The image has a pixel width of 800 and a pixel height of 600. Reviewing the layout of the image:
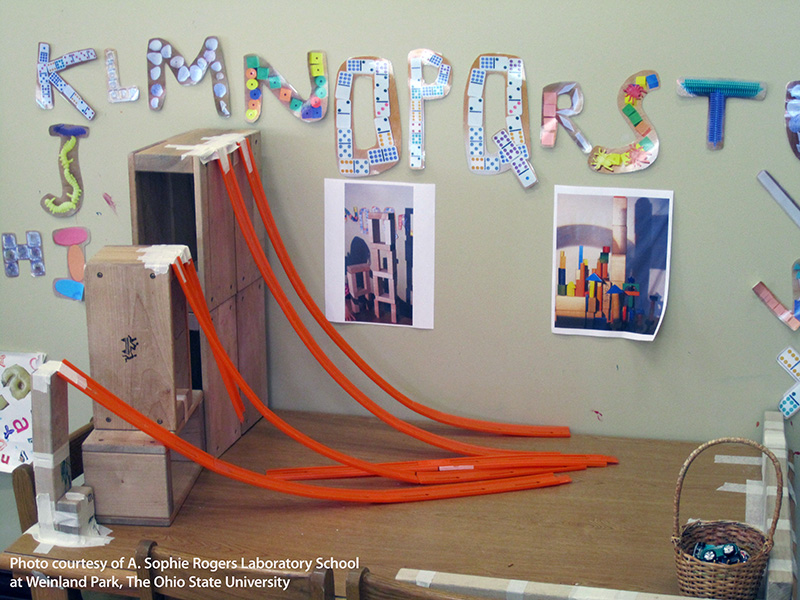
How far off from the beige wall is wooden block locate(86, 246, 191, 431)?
703mm

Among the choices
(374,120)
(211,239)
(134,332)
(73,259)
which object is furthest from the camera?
(73,259)

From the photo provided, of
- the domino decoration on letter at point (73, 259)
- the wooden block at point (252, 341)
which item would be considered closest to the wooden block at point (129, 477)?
the wooden block at point (252, 341)

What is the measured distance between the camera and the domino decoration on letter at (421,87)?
2324 mm

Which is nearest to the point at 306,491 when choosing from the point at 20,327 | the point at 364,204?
the point at 364,204

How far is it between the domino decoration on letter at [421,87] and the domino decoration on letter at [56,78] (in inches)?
38.6

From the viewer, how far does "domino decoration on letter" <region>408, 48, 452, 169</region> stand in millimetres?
2324

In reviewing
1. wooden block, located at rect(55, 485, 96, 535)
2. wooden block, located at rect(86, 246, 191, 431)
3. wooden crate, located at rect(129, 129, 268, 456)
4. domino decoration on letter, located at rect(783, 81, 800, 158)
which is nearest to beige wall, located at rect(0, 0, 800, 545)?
domino decoration on letter, located at rect(783, 81, 800, 158)

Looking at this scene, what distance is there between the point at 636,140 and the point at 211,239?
1179mm

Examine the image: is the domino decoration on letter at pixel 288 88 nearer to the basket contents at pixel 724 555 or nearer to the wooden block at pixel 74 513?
the wooden block at pixel 74 513

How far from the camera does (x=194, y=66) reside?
2.45 m

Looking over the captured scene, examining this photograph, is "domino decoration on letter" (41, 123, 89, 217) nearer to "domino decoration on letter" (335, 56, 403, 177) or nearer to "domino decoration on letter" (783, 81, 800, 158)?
"domino decoration on letter" (335, 56, 403, 177)

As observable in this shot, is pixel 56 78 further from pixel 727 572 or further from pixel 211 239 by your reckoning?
pixel 727 572

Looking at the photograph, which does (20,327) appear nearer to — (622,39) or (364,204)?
(364,204)

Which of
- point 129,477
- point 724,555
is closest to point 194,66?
point 129,477
